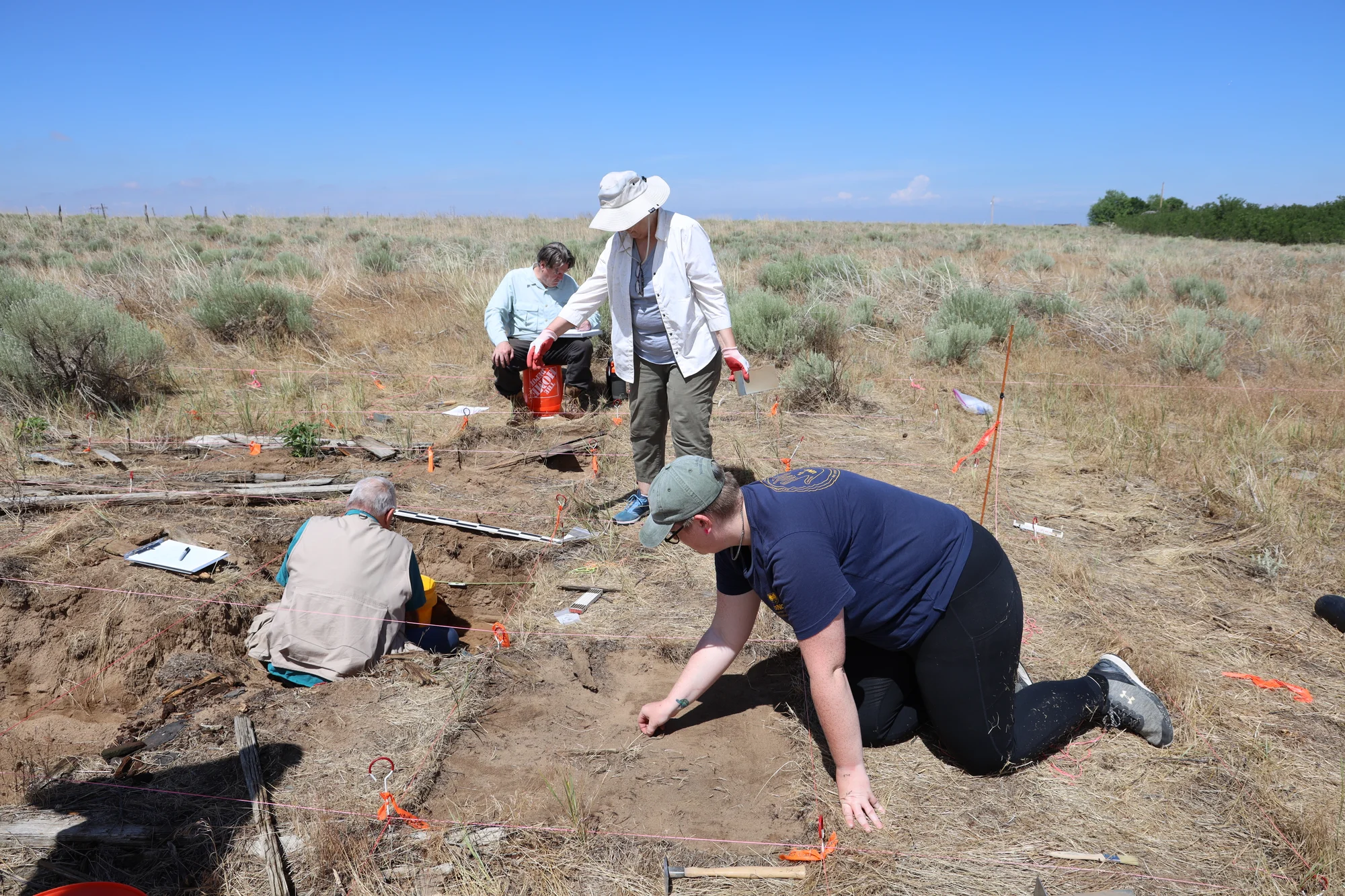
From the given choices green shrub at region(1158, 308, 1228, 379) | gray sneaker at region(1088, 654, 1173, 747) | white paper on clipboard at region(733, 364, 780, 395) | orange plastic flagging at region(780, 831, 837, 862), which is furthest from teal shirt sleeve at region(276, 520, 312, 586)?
green shrub at region(1158, 308, 1228, 379)

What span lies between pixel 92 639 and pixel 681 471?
3174 mm

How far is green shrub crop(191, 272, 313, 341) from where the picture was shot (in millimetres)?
9422

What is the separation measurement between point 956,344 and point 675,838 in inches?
291

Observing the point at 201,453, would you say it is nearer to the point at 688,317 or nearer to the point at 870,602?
the point at 688,317

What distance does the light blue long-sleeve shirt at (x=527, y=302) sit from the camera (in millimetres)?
7059

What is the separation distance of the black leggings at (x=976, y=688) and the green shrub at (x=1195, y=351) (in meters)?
7.00

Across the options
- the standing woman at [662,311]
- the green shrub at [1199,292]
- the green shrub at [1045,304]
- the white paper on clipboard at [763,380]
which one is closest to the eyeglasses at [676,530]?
the standing woman at [662,311]

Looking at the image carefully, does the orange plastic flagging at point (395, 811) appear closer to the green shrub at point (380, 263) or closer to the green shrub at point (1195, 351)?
the green shrub at point (1195, 351)

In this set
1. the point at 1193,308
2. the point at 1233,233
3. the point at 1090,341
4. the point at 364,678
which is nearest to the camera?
the point at 364,678

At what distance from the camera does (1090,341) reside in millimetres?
9625

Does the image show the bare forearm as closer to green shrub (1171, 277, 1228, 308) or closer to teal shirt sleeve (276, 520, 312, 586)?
teal shirt sleeve (276, 520, 312, 586)

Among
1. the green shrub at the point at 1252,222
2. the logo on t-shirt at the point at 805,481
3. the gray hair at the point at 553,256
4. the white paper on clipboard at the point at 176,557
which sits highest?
the green shrub at the point at 1252,222

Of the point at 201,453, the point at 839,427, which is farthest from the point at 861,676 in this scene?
the point at 201,453

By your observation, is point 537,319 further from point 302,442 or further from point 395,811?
point 395,811
